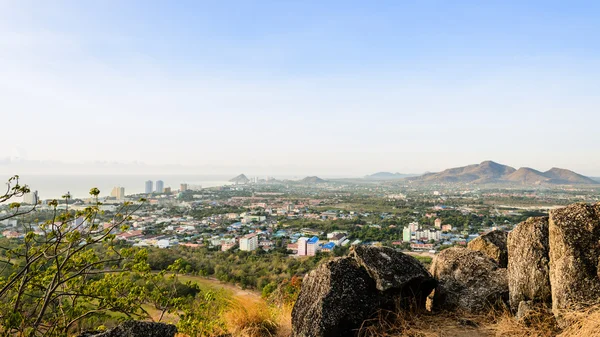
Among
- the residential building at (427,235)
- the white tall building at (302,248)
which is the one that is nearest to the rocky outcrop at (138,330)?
the white tall building at (302,248)

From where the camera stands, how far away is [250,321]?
19.6 ft

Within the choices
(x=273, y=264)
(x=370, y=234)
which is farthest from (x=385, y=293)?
(x=370, y=234)

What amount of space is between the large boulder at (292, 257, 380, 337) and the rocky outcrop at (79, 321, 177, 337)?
1922 millimetres

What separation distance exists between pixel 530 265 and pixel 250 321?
15.0 feet

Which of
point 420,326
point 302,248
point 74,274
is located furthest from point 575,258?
point 302,248

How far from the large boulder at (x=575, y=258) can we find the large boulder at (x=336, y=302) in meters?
2.32

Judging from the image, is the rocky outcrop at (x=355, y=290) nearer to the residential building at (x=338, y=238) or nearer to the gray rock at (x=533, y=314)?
the gray rock at (x=533, y=314)

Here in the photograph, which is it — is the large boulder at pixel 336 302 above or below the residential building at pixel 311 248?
above

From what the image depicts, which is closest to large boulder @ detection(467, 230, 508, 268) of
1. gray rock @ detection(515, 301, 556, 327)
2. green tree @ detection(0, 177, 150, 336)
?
gray rock @ detection(515, 301, 556, 327)

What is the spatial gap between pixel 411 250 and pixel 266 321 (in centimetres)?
2641

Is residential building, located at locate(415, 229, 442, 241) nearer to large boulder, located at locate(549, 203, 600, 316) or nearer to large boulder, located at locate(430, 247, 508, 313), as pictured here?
large boulder, located at locate(430, 247, 508, 313)

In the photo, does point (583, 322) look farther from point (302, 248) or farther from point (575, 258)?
point (302, 248)

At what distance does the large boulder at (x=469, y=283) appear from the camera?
556cm

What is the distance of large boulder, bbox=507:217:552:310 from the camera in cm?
475
